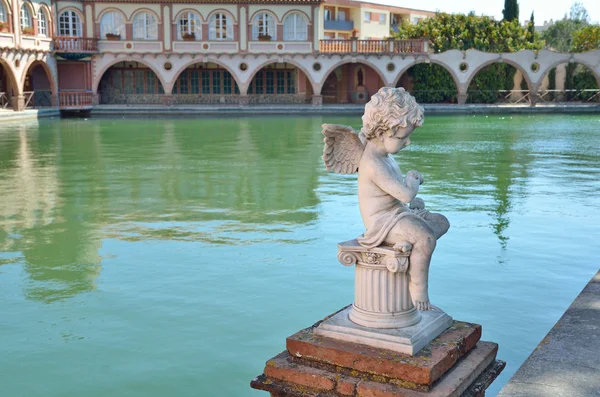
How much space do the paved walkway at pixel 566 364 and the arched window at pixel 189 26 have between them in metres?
35.7

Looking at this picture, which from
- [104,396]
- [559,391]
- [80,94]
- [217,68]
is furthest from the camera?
[217,68]

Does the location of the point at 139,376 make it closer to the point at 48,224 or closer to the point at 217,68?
the point at 48,224

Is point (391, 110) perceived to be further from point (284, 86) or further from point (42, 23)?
point (284, 86)

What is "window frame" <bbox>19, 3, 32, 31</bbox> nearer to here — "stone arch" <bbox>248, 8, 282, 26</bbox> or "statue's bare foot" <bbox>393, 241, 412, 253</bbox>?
"stone arch" <bbox>248, 8, 282, 26</bbox>

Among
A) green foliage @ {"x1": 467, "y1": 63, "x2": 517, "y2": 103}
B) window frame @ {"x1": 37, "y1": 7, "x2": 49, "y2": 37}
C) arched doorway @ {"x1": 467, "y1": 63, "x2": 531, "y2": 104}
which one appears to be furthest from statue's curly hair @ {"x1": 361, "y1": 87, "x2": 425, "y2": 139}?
green foliage @ {"x1": 467, "y1": 63, "x2": 517, "y2": 103}

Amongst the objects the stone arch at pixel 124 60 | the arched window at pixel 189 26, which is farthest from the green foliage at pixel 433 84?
the stone arch at pixel 124 60

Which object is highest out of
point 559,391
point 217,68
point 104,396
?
point 217,68

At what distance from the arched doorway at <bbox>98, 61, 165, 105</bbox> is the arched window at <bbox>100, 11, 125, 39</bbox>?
221 centimetres

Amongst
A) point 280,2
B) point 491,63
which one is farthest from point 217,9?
point 491,63

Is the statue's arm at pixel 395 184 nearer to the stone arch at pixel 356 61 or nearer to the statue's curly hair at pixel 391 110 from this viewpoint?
the statue's curly hair at pixel 391 110

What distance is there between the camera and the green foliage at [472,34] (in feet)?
139

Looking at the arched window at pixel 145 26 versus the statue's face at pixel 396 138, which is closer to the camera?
the statue's face at pixel 396 138

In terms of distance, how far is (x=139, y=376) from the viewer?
5516 mm

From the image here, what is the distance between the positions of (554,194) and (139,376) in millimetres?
9385
